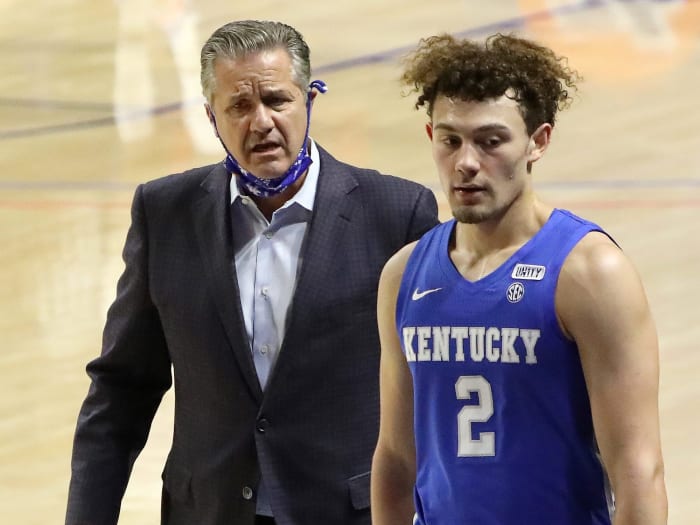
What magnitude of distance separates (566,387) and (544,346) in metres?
0.09

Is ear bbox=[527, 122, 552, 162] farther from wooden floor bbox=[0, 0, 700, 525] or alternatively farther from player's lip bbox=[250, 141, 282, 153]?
wooden floor bbox=[0, 0, 700, 525]

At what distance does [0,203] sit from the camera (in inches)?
395

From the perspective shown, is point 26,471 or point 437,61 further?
point 26,471

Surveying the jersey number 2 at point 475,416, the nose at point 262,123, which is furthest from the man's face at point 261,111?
the jersey number 2 at point 475,416

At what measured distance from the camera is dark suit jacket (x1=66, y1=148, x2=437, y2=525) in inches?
135

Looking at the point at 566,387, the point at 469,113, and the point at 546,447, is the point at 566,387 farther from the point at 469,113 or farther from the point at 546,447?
the point at 469,113

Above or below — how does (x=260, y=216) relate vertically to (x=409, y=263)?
above

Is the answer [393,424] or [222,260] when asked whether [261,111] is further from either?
[393,424]

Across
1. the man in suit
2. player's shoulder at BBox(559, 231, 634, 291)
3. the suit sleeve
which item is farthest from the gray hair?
player's shoulder at BBox(559, 231, 634, 291)

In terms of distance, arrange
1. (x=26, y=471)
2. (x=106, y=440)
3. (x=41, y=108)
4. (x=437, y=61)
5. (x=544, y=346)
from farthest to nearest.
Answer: (x=41, y=108) → (x=26, y=471) → (x=106, y=440) → (x=437, y=61) → (x=544, y=346)

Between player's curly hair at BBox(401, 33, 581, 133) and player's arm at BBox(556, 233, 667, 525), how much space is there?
360 mm

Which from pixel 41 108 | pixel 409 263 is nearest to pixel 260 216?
pixel 409 263

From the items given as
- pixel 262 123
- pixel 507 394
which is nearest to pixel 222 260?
pixel 262 123

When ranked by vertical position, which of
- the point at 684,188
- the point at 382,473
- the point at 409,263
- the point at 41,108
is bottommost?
the point at 382,473
